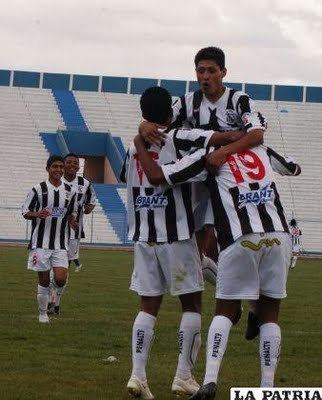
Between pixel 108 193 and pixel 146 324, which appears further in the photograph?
pixel 108 193

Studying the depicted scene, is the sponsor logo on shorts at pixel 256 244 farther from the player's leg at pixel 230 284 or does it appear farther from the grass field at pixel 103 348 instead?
the grass field at pixel 103 348

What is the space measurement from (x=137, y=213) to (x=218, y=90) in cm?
110

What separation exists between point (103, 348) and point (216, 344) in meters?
3.96

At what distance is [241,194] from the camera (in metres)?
7.59

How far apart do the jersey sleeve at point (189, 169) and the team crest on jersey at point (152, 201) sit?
0.33 metres

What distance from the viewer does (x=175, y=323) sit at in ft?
47.2

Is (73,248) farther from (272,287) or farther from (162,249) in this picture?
(272,287)

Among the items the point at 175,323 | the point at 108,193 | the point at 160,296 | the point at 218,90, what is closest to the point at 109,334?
the point at 175,323

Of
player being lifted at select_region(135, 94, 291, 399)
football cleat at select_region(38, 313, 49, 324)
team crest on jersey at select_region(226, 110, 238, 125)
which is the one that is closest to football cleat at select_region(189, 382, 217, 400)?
player being lifted at select_region(135, 94, 291, 399)

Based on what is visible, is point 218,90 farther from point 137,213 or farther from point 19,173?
point 19,173

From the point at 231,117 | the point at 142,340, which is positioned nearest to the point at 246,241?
the point at 231,117

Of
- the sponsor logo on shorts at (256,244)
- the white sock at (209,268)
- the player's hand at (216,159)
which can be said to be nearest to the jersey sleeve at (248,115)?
the player's hand at (216,159)

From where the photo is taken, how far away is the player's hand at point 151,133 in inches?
317

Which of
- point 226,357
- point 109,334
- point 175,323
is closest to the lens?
point 226,357
